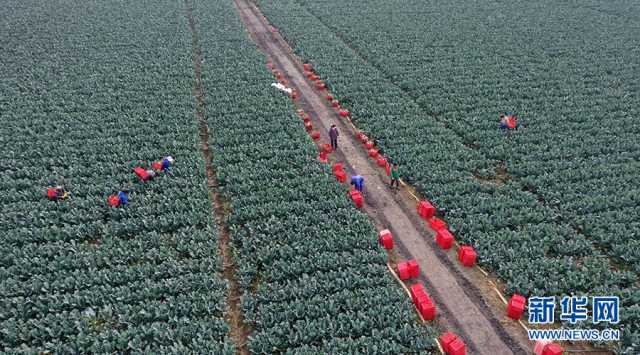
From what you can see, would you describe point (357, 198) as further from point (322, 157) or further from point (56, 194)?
point (56, 194)

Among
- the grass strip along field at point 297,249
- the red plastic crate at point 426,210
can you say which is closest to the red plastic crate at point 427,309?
the grass strip along field at point 297,249

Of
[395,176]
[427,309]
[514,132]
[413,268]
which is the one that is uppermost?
[514,132]

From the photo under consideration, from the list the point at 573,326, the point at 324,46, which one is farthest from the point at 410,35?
the point at 573,326

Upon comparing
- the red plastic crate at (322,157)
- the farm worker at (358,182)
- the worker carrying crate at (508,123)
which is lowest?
the farm worker at (358,182)

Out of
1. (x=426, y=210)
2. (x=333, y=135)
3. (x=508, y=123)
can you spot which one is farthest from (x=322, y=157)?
(x=508, y=123)

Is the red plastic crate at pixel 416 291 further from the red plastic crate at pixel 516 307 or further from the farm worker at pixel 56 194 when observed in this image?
the farm worker at pixel 56 194

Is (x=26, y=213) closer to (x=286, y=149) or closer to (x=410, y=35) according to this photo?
(x=286, y=149)
